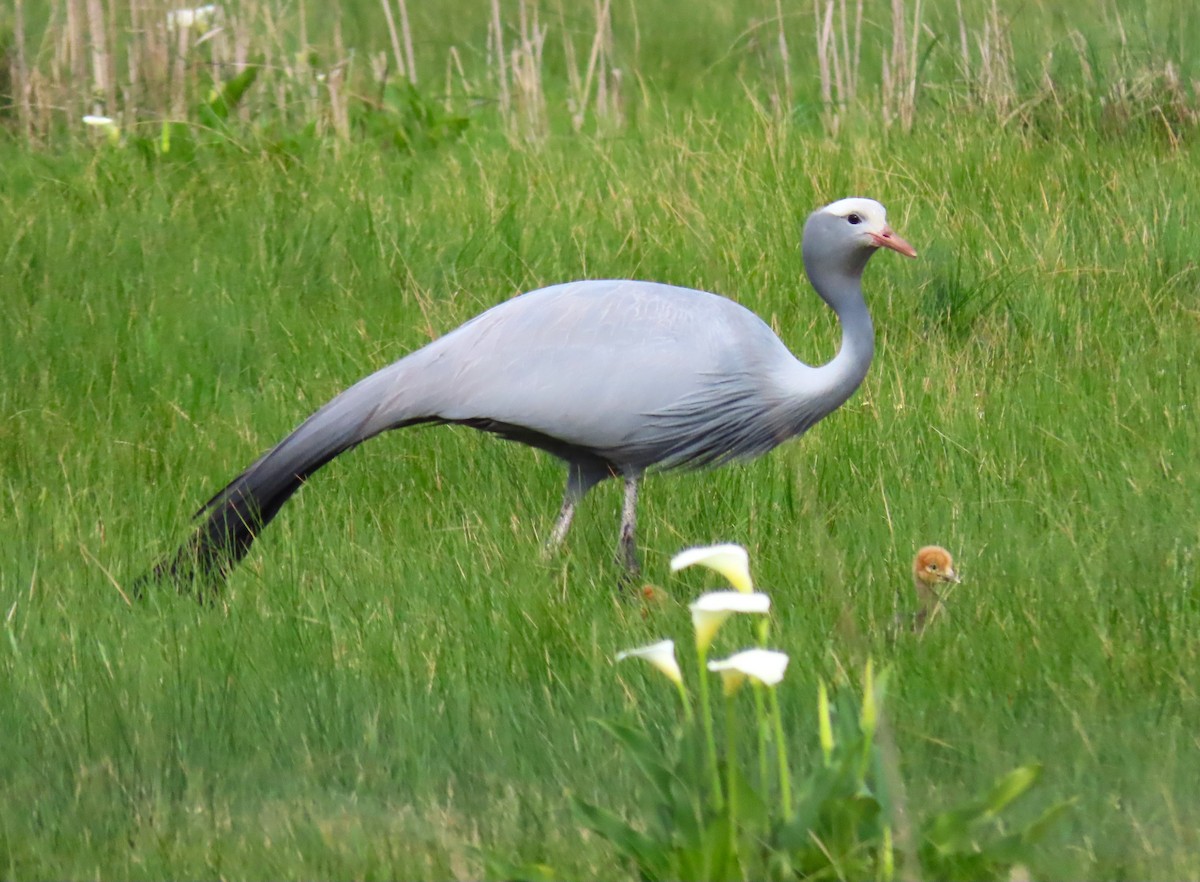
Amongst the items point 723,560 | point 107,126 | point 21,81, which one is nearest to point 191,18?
point 107,126

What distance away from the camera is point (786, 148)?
6.43 m

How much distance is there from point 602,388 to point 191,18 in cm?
396

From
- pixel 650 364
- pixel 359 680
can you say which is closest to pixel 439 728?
pixel 359 680

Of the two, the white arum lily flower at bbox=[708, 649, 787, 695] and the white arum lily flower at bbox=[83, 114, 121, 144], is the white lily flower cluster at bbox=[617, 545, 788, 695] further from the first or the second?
the white arum lily flower at bbox=[83, 114, 121, 144]

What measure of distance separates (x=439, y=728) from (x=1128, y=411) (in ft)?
7.67

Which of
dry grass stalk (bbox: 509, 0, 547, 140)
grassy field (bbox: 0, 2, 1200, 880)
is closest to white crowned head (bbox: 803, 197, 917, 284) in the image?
grassy field (bbox: 0, 2, 1200, 880)

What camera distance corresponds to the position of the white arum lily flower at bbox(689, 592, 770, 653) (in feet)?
7.05

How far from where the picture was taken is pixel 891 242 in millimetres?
4219

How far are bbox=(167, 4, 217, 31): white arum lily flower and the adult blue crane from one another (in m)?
3.58

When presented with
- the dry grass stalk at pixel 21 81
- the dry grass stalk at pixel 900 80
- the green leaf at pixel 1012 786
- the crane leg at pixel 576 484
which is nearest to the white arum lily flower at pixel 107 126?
the dry grass stalk at pixel 21 81

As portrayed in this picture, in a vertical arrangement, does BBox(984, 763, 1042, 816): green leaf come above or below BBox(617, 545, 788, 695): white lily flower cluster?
below

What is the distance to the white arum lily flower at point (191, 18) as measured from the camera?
7234mm

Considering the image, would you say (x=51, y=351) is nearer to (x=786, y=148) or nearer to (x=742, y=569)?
(x=786, y=148)

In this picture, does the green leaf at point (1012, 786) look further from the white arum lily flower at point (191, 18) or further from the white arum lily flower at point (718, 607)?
the white arum lily flower at point (191, 18)
